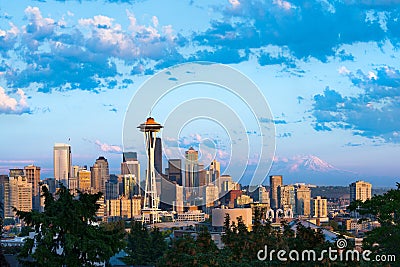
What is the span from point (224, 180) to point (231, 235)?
93958 millimetres

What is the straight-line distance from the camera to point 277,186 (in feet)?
418

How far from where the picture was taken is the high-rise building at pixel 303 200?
124 m

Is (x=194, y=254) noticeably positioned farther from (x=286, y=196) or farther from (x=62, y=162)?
(x=286, y=196)

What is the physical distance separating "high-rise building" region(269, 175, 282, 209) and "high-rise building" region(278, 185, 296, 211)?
0.73 meters

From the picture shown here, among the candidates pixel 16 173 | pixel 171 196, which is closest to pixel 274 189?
pixel 171 196

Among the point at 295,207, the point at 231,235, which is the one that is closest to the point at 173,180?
the point at 295,207

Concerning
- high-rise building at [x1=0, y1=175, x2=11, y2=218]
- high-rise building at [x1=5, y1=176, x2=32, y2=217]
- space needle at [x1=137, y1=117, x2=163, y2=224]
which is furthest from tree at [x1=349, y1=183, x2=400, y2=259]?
high-rise building at [x1=0, y1=175, x2=11, y2=218]

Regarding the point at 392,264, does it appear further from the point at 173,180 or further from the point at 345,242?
the point at 173,180

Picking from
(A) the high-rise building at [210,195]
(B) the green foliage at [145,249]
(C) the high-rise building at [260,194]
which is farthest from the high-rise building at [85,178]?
(B) the green foliage at [145,249]

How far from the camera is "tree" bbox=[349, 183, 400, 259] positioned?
16766 mm

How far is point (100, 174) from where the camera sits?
434 ft

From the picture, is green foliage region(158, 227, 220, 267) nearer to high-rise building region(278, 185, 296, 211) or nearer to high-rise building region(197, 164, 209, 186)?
high-rise building region(197, 164, 209, 186)

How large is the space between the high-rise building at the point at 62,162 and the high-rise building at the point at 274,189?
1376 inches

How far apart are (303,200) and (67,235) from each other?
11737cm
